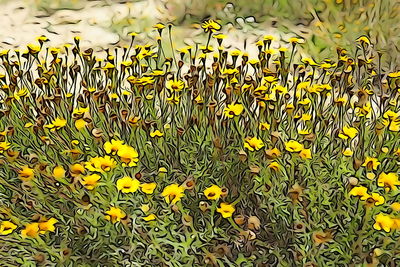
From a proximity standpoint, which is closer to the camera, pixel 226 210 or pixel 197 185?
pixel 226 210

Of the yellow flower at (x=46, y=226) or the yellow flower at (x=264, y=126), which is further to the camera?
the yellow flower at (x=264, y=126)

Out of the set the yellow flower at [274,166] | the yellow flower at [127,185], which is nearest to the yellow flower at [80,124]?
the yellow flower at [127,185]

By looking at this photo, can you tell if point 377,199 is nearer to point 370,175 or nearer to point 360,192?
point 360,192

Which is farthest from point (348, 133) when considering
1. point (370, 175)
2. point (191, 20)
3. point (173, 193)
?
point (191, 20)

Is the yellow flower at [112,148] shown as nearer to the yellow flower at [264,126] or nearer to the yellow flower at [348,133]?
the yellow flower at [264,126]

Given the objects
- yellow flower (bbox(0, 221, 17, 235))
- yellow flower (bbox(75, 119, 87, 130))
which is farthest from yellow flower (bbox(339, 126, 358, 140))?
yellow flower (bbox(0, 221, 17, 235))

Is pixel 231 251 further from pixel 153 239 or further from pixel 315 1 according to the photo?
pixel 315 1

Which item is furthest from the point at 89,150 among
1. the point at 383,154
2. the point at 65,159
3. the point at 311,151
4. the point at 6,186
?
the point at 383,154
